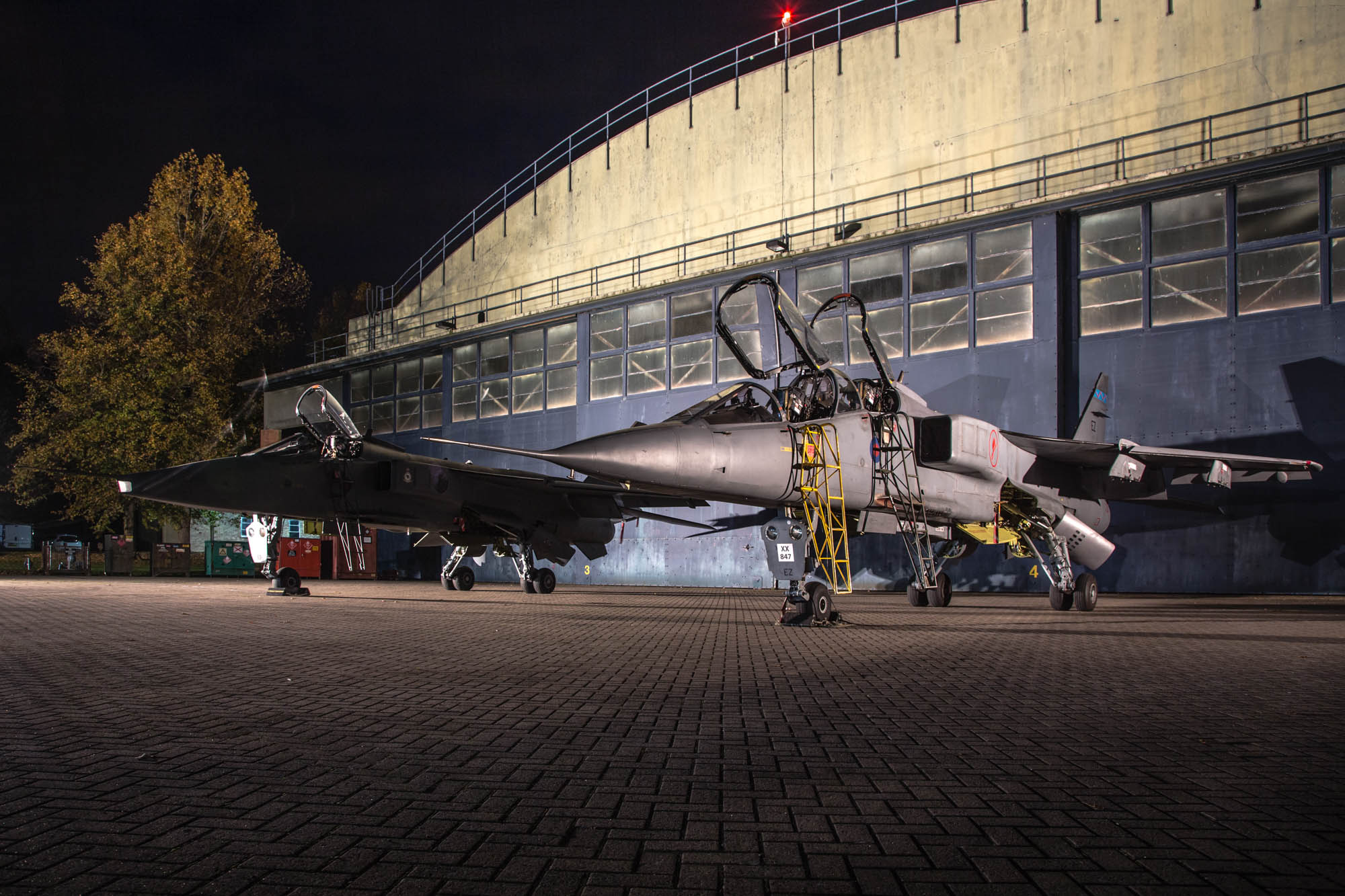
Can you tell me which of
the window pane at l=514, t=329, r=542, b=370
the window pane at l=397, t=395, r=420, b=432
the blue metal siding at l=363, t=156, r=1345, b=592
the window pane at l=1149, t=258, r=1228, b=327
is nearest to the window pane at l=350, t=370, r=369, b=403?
the window pane at l=397, t=395, r=420, b=432

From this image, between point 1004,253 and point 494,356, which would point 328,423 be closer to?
point 494,356

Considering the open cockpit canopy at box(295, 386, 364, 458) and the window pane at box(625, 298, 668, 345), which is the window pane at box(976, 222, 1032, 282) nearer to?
the window pane at box(625, 298, 668, 345)

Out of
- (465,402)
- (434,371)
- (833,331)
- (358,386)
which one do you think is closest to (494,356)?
(465,402)

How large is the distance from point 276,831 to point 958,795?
2302 mm

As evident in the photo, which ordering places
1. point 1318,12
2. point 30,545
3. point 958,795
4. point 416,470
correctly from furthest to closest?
1. point 30,545
2. point 1318,12
3. point 416,470
4. point 958,795

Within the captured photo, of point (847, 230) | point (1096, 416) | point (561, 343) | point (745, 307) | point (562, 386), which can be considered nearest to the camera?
point (1096, 416)

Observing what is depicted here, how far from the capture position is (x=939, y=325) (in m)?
21.2

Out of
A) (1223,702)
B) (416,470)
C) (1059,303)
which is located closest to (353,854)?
(1223,702)

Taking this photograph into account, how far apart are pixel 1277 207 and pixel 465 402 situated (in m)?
25.1

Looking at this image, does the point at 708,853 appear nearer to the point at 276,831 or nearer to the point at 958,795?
the point at 958,795

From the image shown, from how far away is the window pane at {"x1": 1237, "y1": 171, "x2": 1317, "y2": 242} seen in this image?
1698 centimetres

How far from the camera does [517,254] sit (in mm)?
33750

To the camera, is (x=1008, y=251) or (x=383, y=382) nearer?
(x=1008, y=251)

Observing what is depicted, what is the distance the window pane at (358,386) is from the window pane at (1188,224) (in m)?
29.4
